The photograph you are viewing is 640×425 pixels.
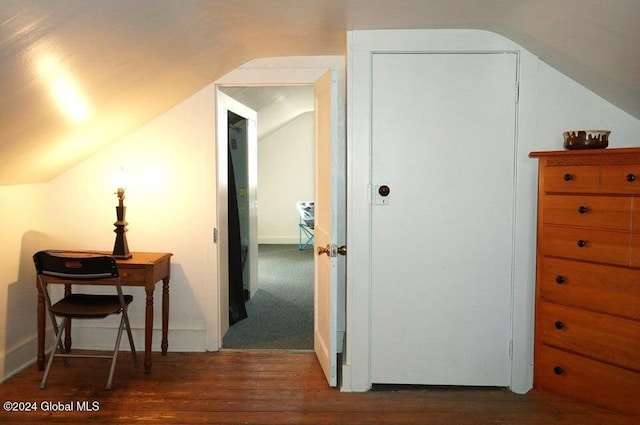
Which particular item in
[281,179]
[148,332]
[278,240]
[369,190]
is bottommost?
[148,332]

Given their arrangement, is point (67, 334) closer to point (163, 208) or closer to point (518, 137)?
point (163, 208)

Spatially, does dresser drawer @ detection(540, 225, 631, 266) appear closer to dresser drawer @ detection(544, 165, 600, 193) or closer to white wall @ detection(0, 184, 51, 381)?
dresser drawer @ detection(544, 165, 600, 193)

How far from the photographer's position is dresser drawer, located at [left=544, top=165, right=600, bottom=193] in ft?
8.58

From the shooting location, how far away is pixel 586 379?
8.84ft

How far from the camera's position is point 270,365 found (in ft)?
10.8

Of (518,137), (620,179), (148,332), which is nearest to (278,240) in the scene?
(148,332)

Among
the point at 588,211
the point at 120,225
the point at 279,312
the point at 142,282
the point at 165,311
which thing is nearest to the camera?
the point at 588,211

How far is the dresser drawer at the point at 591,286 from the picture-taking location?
253 cm

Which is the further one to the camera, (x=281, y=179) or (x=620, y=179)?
(x=281, y=179)

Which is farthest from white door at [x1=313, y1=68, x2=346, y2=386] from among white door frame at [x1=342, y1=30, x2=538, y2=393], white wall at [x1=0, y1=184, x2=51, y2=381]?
white wall at [x1=0, y1=184, x2=51, y2=381]

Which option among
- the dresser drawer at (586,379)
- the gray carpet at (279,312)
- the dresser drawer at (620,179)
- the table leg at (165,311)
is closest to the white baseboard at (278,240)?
the gray carpet at (279,312)

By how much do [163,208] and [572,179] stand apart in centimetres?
259

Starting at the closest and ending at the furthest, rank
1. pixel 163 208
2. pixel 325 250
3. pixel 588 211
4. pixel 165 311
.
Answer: pixel 588 211 < pixel 325 250 < pixel 165 311 < pixel 163 208

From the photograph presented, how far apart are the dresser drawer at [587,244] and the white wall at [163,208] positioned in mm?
2160
